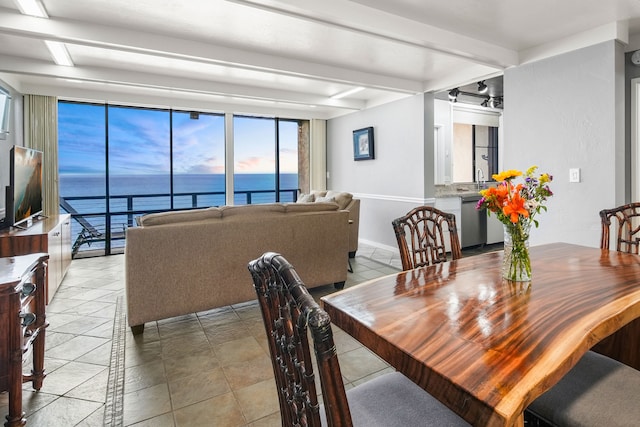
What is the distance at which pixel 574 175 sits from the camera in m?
3.21

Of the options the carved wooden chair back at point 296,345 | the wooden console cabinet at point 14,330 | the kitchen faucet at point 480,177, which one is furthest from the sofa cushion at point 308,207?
the kitchen faucet at point 480,177

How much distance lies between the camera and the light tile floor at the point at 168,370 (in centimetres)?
174

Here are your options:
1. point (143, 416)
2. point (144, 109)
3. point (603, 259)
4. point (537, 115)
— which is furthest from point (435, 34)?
point (144, 109)

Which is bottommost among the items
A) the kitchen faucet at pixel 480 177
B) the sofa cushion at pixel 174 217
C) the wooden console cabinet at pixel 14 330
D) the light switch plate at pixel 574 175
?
the wooden console cabinet at pixel 14 330

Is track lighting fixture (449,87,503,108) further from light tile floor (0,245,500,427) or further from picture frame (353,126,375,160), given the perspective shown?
light tile floor (0,245,500,427)

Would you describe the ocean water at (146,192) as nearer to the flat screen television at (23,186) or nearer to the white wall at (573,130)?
the flat screen television at (23,186)

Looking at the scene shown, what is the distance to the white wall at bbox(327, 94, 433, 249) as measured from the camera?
494 centimetres

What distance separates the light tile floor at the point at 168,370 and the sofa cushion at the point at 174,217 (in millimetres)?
863

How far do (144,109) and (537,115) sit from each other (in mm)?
5425

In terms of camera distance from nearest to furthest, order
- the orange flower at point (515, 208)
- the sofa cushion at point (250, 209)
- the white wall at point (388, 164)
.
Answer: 1. the orange flower at point (515, 208)
2. the sofa cushion at point (250, 209)
3. the white wall at point (388, 164)

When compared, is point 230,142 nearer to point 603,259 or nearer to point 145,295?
Result: point 145,295

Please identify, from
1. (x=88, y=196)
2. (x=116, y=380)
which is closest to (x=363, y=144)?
(x=88, y=196)

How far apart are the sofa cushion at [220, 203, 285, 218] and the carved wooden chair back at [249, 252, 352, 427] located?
208 centimetres

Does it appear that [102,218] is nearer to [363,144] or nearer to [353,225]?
[353,225]
